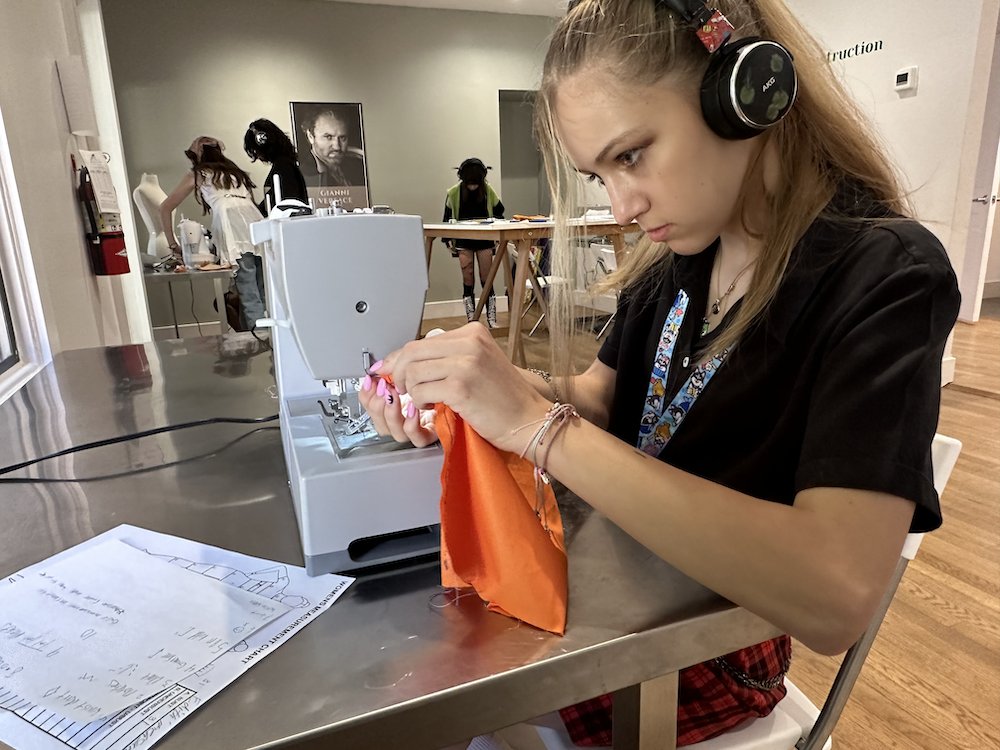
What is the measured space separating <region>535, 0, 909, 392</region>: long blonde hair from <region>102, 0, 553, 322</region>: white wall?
5.59m

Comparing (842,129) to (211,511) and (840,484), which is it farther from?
(211,511)

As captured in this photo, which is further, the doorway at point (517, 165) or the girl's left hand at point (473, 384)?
the doorway at point (517, 165)

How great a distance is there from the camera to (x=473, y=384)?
0.59 m

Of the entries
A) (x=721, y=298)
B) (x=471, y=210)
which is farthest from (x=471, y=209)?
(x=721, y=298)

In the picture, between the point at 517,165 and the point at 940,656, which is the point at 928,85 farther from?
the point at 517,165

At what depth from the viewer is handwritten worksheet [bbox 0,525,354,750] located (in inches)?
17.3

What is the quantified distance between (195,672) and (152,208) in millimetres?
4460

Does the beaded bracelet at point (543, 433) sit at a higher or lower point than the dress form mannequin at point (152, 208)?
lower

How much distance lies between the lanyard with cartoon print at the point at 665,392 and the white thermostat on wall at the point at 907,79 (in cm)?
327

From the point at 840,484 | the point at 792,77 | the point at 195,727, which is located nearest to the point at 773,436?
the point at 840,484

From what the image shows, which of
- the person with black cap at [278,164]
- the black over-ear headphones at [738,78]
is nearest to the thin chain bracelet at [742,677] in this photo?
the black over-ear headphones at [738,78]

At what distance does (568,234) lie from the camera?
91 centimetres

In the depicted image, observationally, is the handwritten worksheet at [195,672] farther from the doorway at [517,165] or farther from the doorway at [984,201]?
the doorway at [517,165]

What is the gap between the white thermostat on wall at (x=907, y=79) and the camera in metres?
3.31
